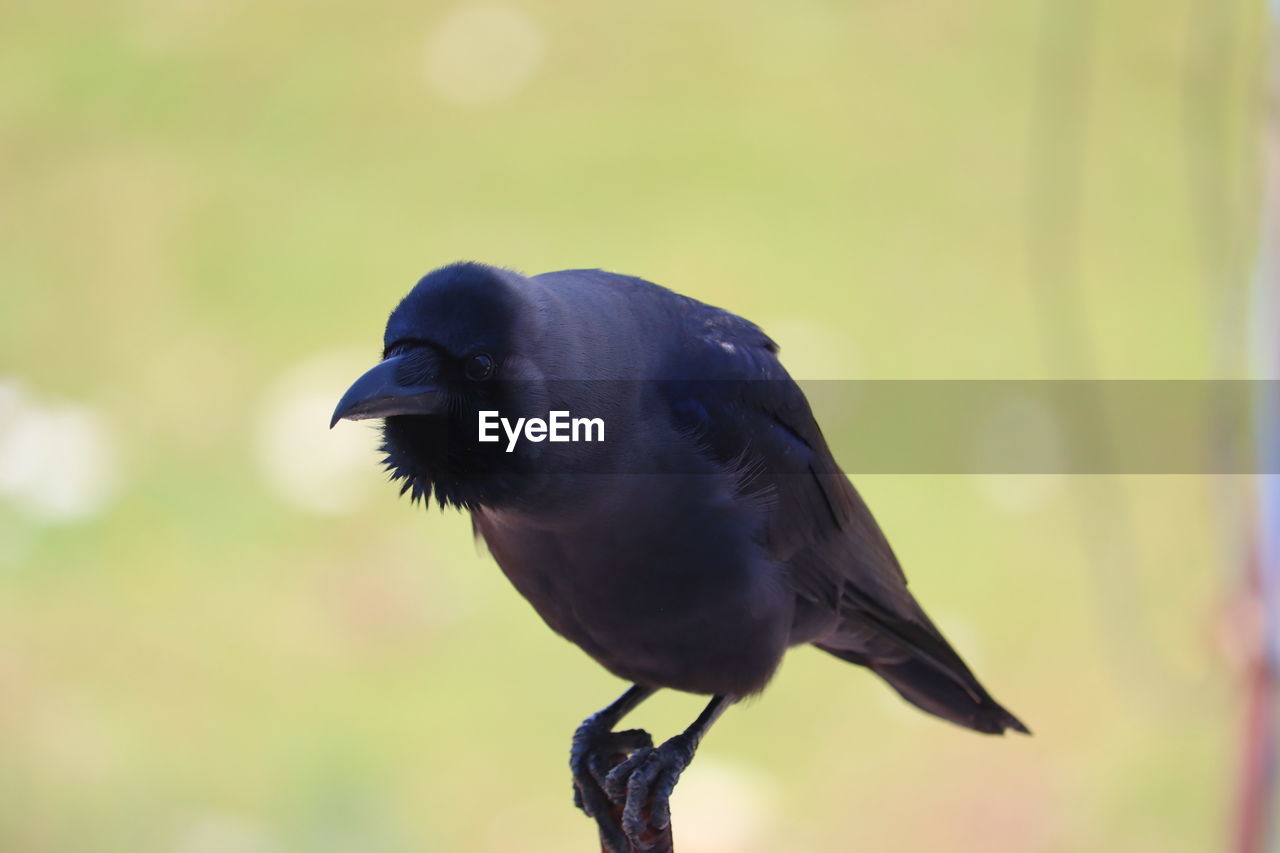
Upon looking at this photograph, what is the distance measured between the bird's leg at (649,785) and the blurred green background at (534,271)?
194cm

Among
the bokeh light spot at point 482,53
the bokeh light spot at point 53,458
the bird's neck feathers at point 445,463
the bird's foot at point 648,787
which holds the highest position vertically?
the bokeh light spot at point 482,53

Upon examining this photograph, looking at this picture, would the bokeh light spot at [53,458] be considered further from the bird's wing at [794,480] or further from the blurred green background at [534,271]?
the bird's wing at [794,480]

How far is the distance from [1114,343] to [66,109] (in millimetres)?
4299

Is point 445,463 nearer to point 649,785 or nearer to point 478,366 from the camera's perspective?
point 478,366

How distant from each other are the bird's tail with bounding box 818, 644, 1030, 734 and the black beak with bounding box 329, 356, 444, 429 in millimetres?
1354

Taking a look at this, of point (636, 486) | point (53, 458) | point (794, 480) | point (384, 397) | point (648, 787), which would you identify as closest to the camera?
point (384, 397)

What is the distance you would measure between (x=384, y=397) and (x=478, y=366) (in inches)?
6.7

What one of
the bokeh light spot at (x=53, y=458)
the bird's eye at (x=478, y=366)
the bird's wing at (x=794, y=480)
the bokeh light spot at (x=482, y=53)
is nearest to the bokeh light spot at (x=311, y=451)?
the bokeh light spot at (x=53, y=458)

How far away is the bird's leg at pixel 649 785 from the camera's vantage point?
7.52 feet

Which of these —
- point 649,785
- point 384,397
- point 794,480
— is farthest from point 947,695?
point 384,397

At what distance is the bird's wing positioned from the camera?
2.32 meters

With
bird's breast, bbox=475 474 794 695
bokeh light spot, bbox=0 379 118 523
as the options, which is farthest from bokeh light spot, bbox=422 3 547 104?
bird's breast, bbox=475 474 794 695

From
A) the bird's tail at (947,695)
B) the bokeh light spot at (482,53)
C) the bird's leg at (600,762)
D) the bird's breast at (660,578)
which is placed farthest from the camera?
the bokeh light spot at (482,53)

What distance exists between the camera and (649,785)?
2.35 m
